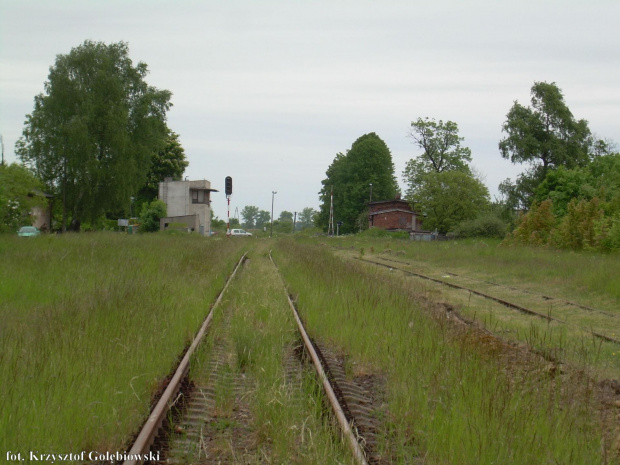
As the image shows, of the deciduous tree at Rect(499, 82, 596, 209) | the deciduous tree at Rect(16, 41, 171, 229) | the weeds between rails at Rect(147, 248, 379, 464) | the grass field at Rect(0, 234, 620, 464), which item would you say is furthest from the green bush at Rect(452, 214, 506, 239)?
the weeds between rails at Rect(147, 248, 379, 464)

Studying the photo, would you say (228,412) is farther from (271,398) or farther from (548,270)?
(548,270)

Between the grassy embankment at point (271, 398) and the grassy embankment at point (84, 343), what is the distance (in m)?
0.61

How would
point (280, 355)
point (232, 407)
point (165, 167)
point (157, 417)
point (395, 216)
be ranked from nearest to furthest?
point (157, 417) < point (232, 407) < point (280, 355) < point (395, 216) < point (165, 167)

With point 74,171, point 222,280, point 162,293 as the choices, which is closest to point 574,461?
point 162,293

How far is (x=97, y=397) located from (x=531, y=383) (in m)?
3.83

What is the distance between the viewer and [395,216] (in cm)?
7781

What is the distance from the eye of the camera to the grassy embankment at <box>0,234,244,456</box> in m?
4.32

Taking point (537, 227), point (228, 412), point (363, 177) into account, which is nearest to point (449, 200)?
point (363, 177)

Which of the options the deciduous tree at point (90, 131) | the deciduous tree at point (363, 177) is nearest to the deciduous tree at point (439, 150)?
the deciduous tree at point (363, 177)

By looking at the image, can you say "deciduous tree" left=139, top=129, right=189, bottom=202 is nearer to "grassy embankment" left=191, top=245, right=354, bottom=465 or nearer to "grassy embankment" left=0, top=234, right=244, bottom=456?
"grassy embankment" left=0, top=234, right=244, bottom=456

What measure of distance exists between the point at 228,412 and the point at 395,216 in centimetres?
7358

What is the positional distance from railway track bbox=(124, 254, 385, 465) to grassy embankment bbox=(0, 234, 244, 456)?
225 millimetres

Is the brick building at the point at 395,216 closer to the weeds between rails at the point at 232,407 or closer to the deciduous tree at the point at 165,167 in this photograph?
the deciduous tree at the point at 165,167

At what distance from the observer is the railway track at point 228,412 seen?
4.29 meters
